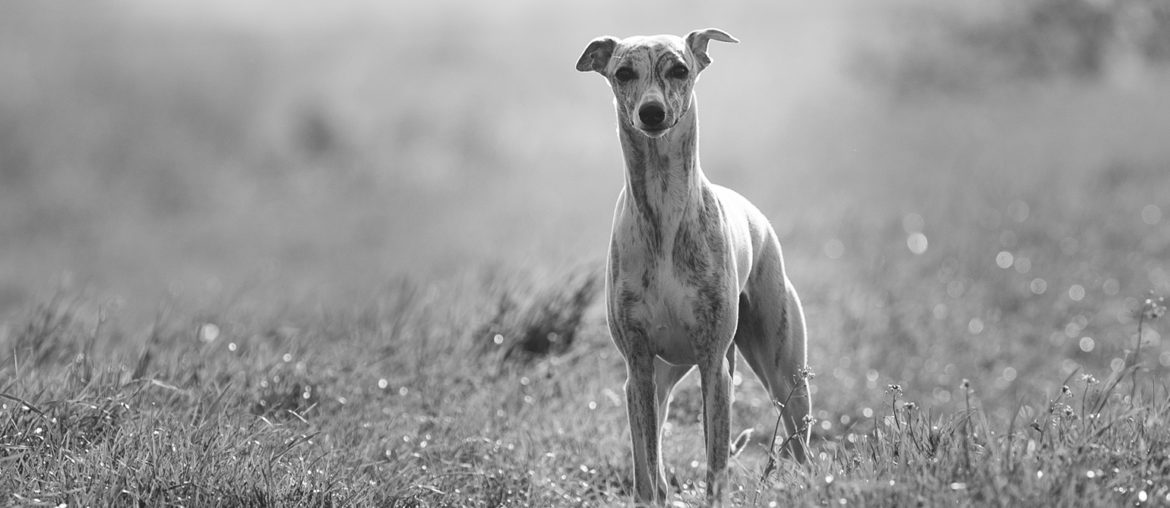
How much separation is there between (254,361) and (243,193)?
56.8 ft

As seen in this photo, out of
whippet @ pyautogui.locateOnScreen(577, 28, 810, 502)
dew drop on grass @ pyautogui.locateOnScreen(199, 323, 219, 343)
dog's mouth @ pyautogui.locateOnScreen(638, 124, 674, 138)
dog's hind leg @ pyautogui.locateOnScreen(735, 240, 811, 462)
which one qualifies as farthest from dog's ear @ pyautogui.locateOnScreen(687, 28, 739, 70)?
dew drop on grass @ pyautogui.locateOnScreen(199, 323, 219, 343)

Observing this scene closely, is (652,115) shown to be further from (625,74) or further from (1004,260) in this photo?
(1004,260)

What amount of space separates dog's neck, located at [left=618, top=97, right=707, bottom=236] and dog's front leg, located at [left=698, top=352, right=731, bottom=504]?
0.54m

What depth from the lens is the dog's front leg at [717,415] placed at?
4.41 metres

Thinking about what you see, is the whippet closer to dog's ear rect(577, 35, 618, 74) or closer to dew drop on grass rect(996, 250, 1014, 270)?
dog's ear rect(577, 35, 618, 74)

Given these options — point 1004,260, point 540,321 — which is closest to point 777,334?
point 540,321

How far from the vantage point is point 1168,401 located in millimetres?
4730

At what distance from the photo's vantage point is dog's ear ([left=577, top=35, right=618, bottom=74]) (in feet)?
14.4

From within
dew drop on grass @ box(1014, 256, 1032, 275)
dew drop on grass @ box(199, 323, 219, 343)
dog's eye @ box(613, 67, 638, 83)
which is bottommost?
dew drop on grass @ box(1014, 256, 1032, 275)

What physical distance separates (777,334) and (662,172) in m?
0.95

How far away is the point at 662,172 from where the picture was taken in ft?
14.2

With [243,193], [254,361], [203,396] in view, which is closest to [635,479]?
[203,396]

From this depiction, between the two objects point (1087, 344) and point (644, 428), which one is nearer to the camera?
point (644, 428)

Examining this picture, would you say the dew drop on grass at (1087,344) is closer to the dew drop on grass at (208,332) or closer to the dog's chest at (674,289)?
the dog's chest at (674,289)
